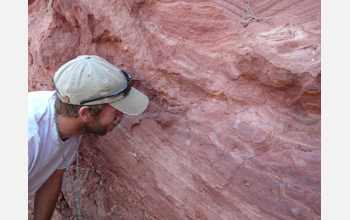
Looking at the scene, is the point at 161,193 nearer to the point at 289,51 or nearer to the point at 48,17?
the point at 289,51

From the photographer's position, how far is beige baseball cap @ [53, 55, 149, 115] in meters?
2.03

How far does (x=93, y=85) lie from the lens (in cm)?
202

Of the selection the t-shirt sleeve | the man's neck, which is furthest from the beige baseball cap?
the t-shirt sleeve

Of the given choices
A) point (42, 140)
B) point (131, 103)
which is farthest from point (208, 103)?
point (42, 140)

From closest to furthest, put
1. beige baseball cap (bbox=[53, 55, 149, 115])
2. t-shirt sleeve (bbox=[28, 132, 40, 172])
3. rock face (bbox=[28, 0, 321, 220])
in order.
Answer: rock face (bbox=[28, 0, 321, 220]) → beige baseball cap (bbox=[53, 55, 149, 115]) → t-shirt sleeve (bbox=[28, 132, 40, 172])

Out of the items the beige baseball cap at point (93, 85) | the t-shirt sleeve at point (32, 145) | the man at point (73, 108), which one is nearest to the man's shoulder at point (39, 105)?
the man at point (73, 108)

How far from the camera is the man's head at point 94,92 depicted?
6.66 feet

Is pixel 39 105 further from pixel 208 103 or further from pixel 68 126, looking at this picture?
pixel 208 103

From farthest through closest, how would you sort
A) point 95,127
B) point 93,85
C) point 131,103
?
point 95,127 < point 131,103 < point 93,85

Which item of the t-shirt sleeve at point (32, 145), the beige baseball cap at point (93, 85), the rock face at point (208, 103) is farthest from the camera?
the t-shirt sleeve at point (32, 145)

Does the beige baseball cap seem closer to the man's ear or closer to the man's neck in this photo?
the man's ear

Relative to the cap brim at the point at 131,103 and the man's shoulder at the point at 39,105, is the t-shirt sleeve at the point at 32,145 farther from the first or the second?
the cap brim at the point at 131,103

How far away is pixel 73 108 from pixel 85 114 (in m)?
0.11

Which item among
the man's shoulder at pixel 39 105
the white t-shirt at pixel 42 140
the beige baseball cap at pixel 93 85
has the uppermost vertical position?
the beige baseball cap at pixel 93 85
